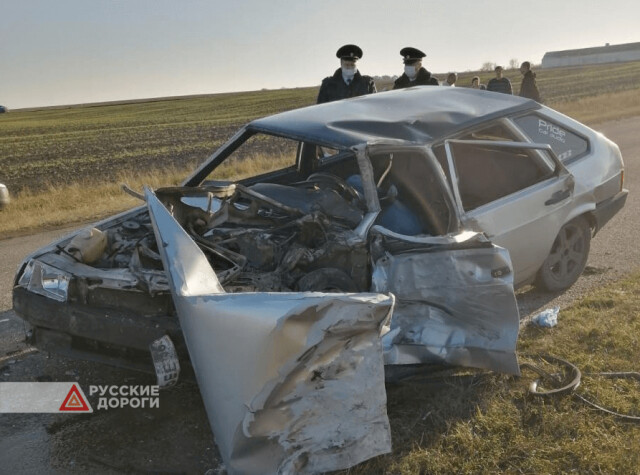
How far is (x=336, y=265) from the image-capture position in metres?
3.95

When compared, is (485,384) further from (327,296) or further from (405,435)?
(327,296)

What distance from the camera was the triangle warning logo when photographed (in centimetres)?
388

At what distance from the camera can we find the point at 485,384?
3.96 m

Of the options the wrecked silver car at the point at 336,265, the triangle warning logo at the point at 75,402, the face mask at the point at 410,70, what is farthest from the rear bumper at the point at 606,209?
the triangle warning logo at the point at 75,402

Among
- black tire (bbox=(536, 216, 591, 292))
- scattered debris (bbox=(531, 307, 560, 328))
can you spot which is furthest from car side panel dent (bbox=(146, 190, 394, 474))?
black tire (bbox=(536, 216, 591, 292))

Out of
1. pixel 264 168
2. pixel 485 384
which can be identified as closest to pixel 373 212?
pixel 485 384

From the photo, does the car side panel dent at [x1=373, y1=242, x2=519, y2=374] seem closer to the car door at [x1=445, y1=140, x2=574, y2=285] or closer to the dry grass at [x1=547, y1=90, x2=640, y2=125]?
the car door at [x1=445, y1=140, x2=574, y2=285]

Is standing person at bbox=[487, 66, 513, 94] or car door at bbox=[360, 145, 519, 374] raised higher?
standing person at bbox=[487, 66, 513, 94]

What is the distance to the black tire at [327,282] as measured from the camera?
3781mm

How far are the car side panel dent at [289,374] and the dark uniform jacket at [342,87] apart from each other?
17.6 feet

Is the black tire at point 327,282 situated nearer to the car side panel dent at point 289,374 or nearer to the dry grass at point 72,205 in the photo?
the car side panel dent at point 289,374

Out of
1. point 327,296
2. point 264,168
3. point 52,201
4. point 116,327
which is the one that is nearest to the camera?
point 327,296

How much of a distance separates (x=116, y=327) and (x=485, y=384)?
6.90ft

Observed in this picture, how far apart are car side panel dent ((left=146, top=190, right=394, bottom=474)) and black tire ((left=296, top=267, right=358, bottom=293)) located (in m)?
0.73
